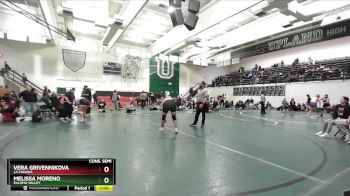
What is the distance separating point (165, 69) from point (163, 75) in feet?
2.96

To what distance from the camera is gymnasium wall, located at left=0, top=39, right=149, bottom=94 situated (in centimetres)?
2027

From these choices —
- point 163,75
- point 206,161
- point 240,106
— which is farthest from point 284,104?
point 206,161

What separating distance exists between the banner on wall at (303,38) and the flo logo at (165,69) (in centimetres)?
925

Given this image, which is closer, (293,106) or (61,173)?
(61,173)

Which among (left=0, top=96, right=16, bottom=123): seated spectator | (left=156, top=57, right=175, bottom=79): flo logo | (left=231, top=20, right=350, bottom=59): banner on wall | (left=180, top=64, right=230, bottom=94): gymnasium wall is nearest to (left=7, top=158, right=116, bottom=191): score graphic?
(left=0, top=96, right=16, bottom=123): seated spectator

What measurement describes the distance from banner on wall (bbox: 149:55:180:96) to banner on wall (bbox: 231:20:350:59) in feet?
29.7

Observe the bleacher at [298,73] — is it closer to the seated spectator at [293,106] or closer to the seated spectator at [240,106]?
the seated spectator at [293,106]

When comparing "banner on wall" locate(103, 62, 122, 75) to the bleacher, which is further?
"banner on wall" locate(103, 62, 122, 75)

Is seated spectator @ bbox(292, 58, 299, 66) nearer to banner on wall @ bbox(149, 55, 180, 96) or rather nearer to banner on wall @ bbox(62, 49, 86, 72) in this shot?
banner on wall @ bbox(149, 55, 180, 96)

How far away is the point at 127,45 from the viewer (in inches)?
1025

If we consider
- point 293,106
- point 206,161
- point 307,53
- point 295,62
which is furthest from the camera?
point 295,62

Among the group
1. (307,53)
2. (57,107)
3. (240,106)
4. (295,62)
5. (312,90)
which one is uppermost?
(307,53)

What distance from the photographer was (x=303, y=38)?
19.7m

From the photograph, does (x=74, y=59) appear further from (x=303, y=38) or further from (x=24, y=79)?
(x=303, y=38)
